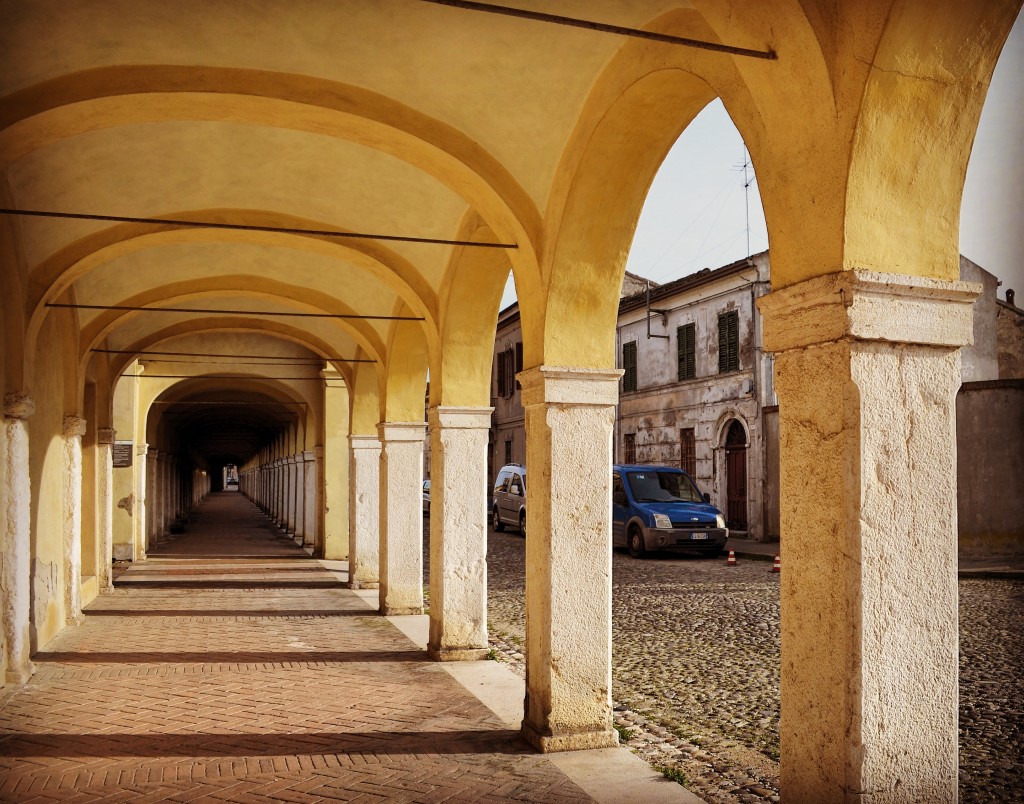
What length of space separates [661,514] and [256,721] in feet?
40.2

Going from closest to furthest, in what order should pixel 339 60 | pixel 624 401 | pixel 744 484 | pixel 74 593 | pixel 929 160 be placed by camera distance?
pixel 929 160, pixel 339 60, pixel 74 593, pixel 744 484, pixel 624 401

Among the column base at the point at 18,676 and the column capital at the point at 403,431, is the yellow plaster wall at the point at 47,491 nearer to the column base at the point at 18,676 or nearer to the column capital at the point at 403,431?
the column base at the point at 18,676

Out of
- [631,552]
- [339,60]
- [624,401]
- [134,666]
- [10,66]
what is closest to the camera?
[10,66]

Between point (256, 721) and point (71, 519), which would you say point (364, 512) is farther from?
point (256, 721)

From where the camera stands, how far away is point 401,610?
11367 mm

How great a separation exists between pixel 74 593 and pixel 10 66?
725 cm

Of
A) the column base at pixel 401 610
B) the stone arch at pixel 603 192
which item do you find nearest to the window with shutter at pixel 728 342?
the column base at pixel 401 610

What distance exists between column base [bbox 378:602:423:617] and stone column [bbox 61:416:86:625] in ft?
11.6

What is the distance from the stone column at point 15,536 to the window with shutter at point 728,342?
1756cm

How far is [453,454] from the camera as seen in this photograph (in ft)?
28.1

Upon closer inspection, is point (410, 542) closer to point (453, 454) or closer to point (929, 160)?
point (453, 454)

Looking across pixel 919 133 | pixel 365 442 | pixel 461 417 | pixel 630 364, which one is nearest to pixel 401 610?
pixel 365 442

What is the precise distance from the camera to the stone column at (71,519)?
Answer: 10766mm

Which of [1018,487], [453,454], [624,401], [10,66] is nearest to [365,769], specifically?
[453,454]
